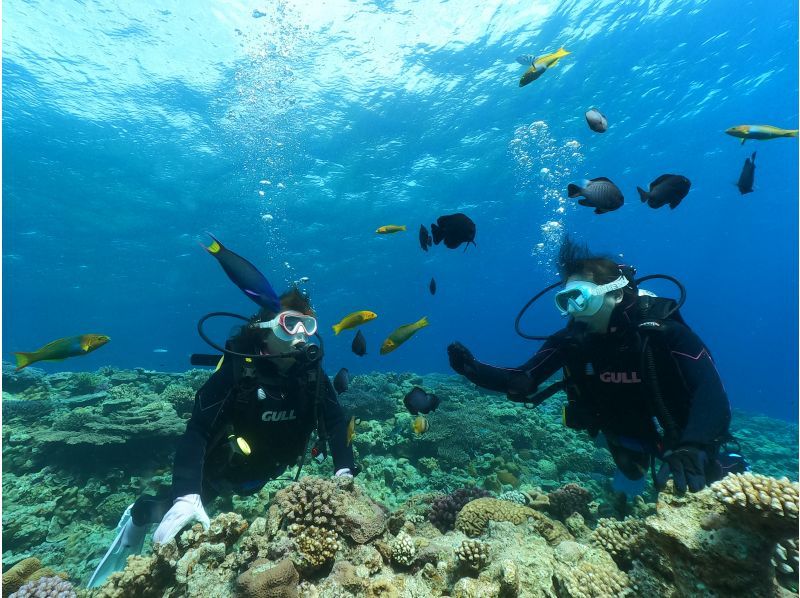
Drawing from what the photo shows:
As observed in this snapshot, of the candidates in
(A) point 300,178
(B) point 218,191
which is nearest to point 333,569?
(A) point 300,178

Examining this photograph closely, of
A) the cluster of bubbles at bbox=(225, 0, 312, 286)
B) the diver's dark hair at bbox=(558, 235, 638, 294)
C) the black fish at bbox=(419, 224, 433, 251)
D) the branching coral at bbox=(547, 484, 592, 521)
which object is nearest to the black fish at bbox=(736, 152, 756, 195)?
the diver's dark hair at bbox=(558, 235, 638, 294)

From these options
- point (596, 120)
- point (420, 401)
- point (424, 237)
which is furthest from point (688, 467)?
point (596, 120)

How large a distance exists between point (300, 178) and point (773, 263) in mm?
108089

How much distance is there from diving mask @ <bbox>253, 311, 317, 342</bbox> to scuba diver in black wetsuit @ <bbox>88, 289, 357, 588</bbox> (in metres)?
0.01

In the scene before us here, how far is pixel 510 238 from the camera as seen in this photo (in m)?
42.2

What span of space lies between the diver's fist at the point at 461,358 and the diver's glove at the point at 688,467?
2067 mm

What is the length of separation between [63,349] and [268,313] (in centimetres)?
223

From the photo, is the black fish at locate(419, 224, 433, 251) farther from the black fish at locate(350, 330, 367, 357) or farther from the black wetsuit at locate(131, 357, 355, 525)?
the black wetsuit at locate(131, 357, 355, 525)

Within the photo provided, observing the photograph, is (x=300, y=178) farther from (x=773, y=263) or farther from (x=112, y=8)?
(x=773, y=263)

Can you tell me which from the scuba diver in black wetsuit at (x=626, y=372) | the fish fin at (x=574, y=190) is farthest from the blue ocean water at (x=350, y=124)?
the fish fin at (x=574, y=190)

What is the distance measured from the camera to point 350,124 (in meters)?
20.9

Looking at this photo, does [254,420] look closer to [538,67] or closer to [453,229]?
[453,229]

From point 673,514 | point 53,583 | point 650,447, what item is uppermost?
point 673,514

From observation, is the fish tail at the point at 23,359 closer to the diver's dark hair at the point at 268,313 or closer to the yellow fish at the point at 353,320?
the diver's dark hair at the point at 268,313
